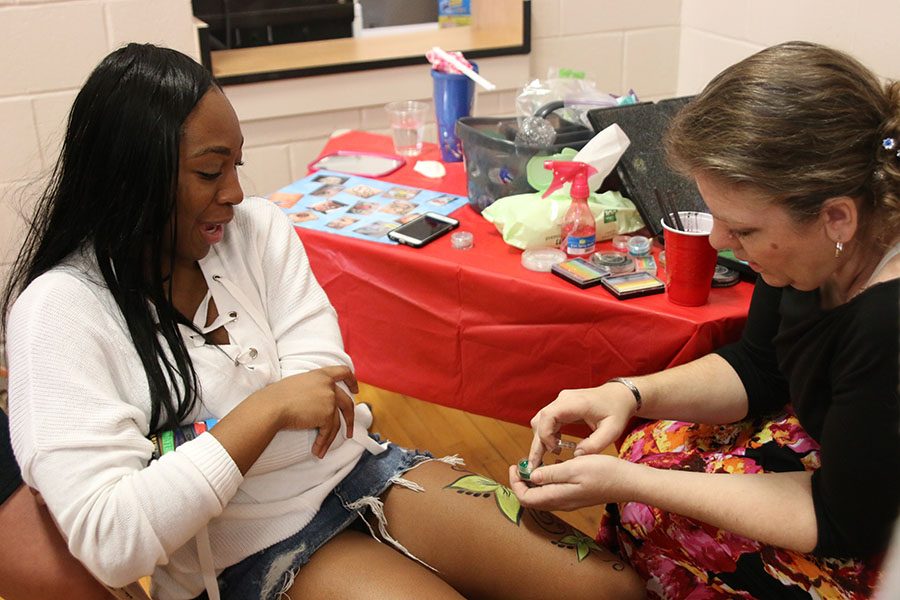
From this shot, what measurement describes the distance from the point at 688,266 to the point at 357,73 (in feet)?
5.34

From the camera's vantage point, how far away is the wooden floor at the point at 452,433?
2.28 meters

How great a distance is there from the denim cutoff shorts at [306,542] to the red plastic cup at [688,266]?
0.54m

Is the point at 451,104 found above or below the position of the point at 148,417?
above

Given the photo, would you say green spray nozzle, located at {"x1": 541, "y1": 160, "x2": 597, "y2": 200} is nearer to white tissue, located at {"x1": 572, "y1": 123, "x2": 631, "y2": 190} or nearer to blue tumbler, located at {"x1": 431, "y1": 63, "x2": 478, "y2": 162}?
white tissue, located at {"x1": 572, "y1": 123, "x2": 631, "y2": 190}

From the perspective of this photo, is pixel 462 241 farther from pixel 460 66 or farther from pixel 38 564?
pixel 38 564

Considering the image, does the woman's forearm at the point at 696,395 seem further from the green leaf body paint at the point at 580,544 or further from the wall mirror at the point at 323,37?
the wall mirror at the point at 323,37

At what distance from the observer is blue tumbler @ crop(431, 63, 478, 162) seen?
2068 millimetres

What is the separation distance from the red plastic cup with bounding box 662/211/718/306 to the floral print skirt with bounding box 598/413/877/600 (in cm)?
22

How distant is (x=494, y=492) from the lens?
1.37m

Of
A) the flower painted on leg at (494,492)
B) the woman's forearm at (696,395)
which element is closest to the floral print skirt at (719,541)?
the woman's forearm at (696,395)

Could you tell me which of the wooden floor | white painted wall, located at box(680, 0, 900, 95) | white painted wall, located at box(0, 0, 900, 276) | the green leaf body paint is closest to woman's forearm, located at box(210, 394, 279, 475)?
the green leaf body paint

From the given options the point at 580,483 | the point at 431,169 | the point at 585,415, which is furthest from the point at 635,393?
the point at 431,169

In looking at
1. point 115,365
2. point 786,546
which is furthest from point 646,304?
point 115,365

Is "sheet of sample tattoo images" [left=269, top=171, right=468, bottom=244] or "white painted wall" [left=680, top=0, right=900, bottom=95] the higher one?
"white painted wall" [left=680, top=0, right=900, bottom=95]
